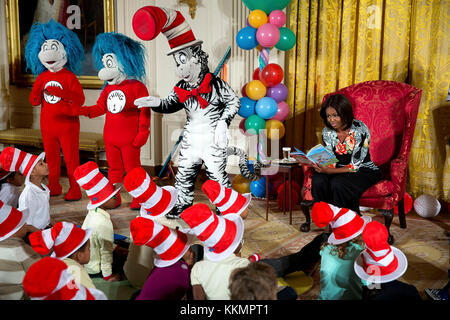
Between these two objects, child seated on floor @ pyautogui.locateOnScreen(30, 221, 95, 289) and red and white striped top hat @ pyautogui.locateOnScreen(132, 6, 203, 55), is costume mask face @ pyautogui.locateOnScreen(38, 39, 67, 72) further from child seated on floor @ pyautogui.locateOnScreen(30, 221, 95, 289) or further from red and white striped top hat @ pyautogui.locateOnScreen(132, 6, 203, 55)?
child seated on floor @ pyautogui.locateOnScreen(30, 221, 95, 289)

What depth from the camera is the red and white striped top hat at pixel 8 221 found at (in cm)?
199

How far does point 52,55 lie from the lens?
4.00 meters

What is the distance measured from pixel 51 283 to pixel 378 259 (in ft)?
4.06

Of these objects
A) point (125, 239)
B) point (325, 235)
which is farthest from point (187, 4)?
point (325, 235)

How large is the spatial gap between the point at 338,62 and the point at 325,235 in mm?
2306

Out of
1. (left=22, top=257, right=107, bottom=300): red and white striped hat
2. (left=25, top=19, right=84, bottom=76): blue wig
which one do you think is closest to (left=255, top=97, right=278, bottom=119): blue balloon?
(left=25, top=19, right=84, bottom=76): blue wig

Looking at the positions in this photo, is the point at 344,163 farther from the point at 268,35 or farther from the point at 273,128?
the point at 268,35

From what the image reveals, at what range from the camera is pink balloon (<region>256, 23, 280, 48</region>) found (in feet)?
12.5

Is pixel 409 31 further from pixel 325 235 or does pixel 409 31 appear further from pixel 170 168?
pixel 170 168

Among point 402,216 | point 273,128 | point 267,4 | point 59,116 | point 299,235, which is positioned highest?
point 267,4

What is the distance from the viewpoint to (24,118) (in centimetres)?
627

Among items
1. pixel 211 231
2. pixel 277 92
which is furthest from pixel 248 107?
pixel 211 231
